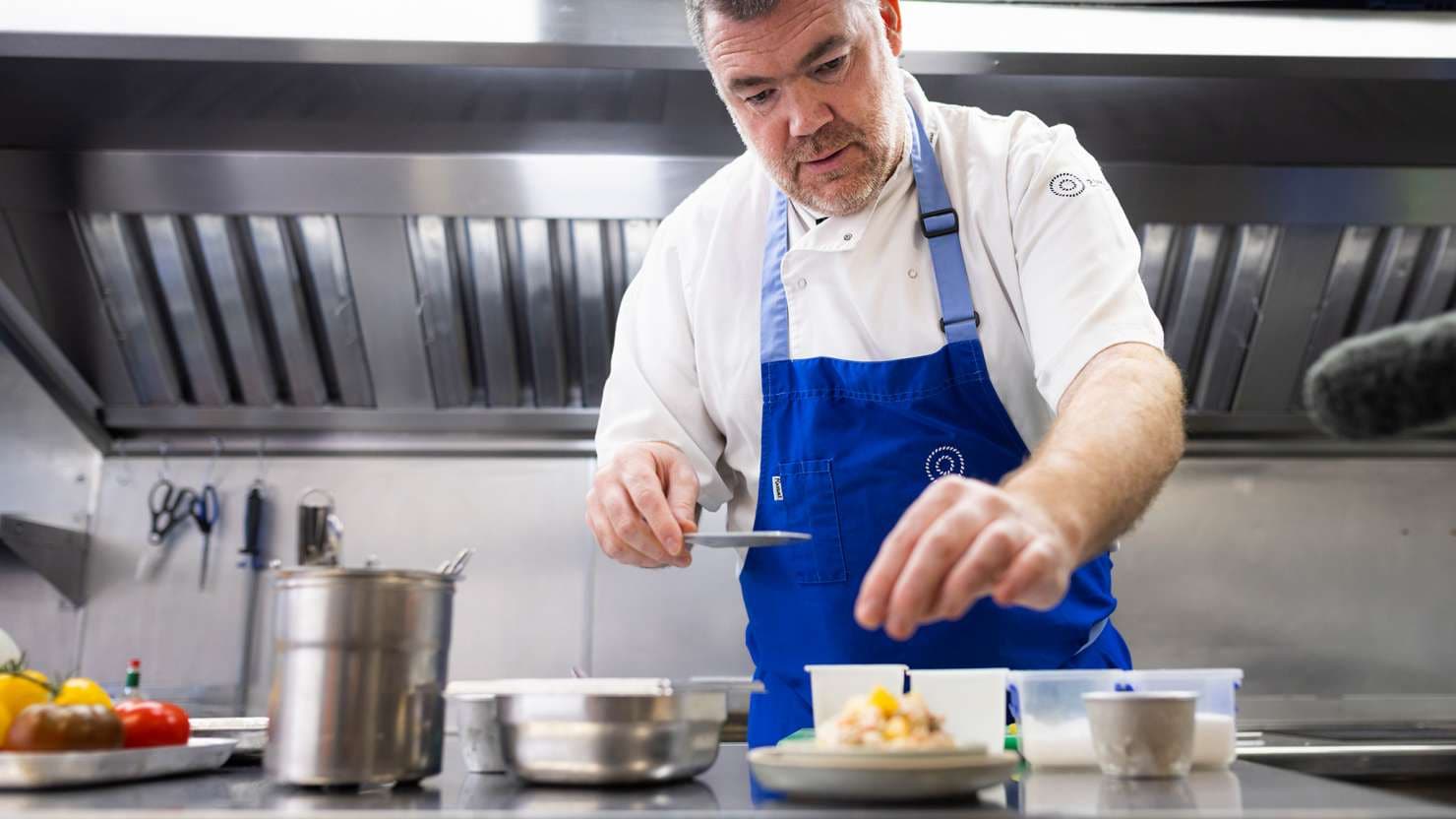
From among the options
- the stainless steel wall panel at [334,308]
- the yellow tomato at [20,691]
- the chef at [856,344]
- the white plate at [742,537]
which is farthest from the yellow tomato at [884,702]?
the stainless steel wall panel at [334,308]

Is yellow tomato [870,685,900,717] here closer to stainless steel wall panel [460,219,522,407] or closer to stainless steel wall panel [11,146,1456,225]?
stainless steel wall panel [11,146,1456,225]

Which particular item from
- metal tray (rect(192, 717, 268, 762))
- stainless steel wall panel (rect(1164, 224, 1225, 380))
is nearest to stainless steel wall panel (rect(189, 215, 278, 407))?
metal tray (rect(192, 717, 268, 762))

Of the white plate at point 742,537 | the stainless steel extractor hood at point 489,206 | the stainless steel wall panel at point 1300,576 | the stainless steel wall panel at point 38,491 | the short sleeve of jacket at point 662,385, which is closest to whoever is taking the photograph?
the white plate at point 742,537

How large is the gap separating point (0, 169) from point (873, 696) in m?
2.68

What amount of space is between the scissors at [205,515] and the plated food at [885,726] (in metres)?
2.55

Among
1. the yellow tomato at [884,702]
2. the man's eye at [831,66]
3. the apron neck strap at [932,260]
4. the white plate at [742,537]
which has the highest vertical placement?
the man's eye at [831,66]

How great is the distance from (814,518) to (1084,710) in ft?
1.57

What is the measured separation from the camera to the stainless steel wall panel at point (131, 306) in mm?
2998

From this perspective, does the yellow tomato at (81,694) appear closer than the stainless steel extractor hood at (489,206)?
A: Yes

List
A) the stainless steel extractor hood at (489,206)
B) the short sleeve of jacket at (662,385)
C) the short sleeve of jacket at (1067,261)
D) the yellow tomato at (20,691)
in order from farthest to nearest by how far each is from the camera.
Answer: the stainless steel extractor hood at (489,206) < the short sleeve of jacket at (662,385) < the short sleeve of jacket at (1067,261) < the yellow tomato at (20,691)

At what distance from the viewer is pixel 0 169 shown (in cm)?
286

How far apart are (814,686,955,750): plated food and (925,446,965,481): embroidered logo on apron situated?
58cm

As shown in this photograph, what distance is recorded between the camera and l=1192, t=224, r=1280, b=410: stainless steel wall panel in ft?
9.95

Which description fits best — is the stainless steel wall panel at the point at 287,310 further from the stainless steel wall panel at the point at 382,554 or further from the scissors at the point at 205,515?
the scissors at the point at 205,515
